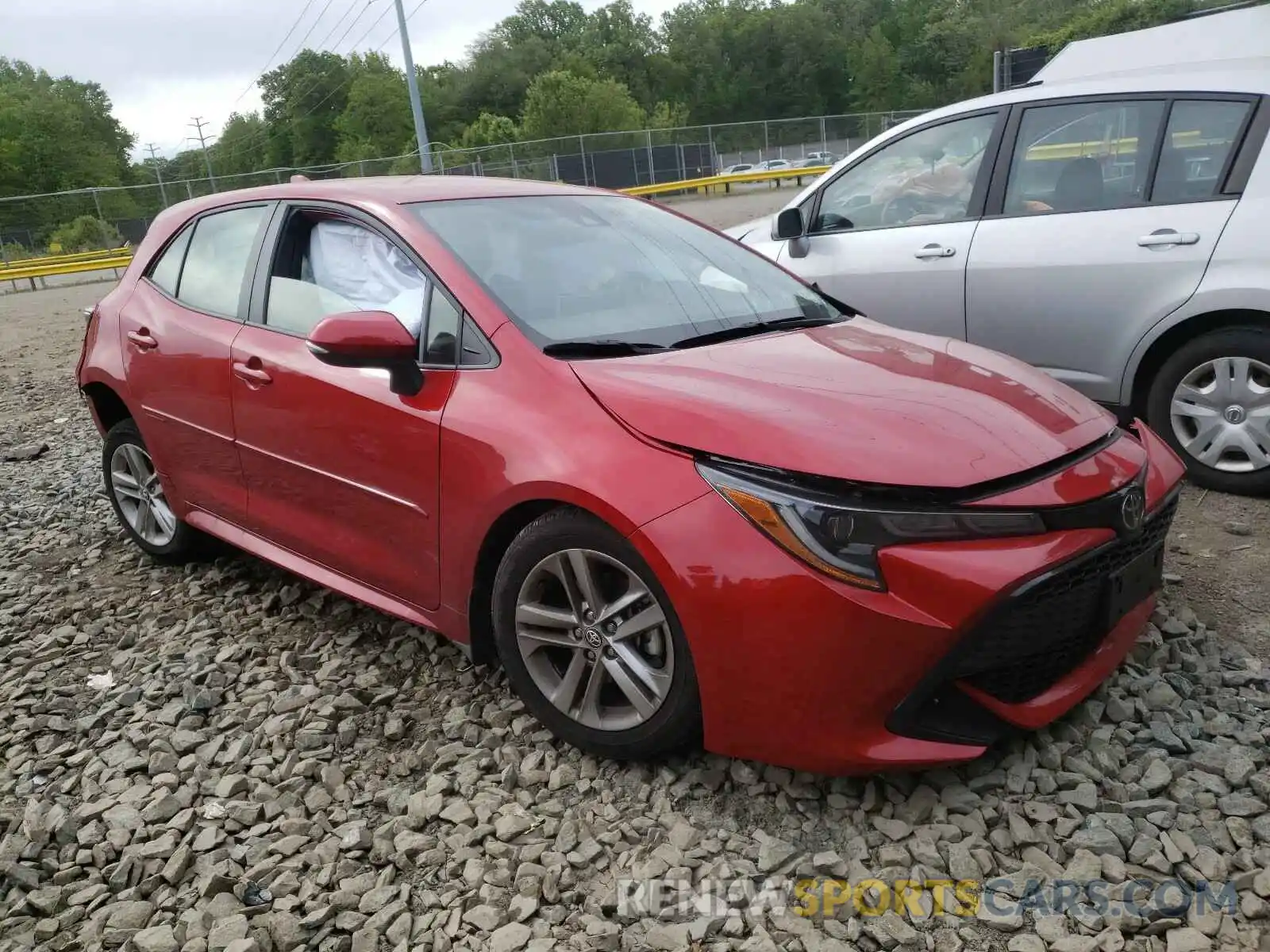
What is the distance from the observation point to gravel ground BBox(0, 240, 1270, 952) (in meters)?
2.13

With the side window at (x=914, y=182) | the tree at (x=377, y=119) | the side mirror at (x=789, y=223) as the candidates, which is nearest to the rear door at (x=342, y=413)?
the side mirror at (x=789, y=223)

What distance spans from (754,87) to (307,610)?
107309mm

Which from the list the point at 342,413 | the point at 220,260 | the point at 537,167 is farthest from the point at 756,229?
the point at 537,167

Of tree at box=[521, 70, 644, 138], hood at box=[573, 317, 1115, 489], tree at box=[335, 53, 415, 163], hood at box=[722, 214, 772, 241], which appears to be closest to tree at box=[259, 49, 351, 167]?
tree at box=[335, 53, 415, 163]

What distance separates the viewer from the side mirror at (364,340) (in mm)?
2727

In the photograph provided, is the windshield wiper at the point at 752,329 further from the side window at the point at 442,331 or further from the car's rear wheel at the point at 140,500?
the car's rear wheel at the point at 140,500

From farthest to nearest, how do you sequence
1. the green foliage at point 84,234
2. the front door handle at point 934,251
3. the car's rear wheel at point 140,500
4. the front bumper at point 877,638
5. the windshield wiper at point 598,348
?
the green foliage at point 84,234 → the front door handle at point 934,251 → the car's rear wheel at point 140,500 → the windshield wiper at point 598,348 → the front bumper at point 877,638

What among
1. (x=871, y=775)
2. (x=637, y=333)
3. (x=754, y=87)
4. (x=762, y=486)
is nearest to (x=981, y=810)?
(x=871, y=775)

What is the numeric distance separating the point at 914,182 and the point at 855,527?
347 cm

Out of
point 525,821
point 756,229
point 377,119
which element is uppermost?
point 377,119

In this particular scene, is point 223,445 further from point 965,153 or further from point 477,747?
point 965,153

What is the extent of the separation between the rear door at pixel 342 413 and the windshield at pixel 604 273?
220 millimetres

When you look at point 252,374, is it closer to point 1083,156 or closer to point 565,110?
point 1083,156

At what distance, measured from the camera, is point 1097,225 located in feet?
14.2
